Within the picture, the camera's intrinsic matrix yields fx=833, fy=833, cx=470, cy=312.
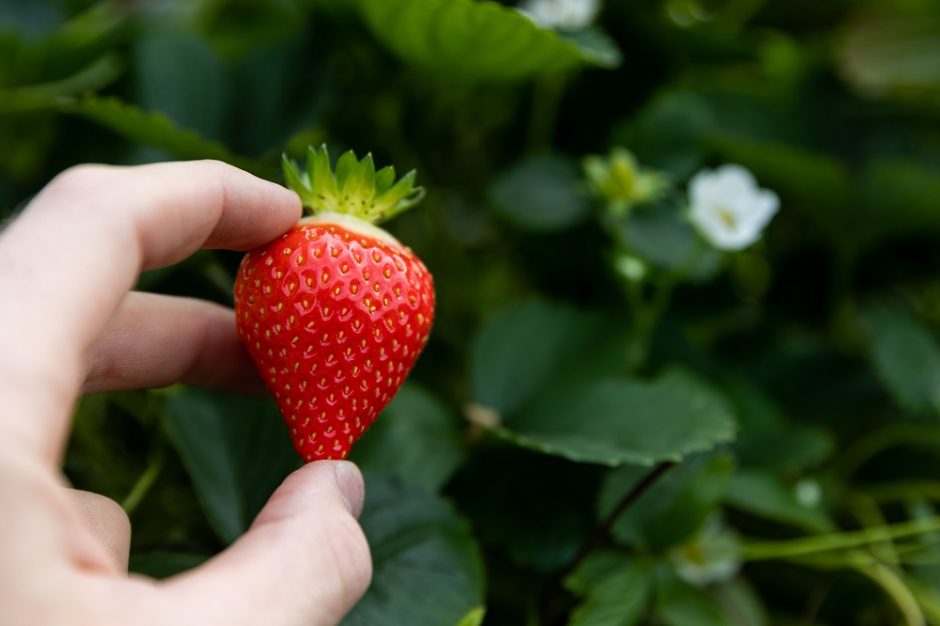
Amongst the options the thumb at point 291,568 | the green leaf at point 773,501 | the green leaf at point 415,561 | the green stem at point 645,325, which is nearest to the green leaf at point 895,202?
the green stem at point 645,325

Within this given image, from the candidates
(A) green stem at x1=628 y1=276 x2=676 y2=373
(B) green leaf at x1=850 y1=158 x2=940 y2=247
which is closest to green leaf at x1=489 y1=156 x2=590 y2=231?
(A) green stem at x1=628 y1=276 x2=676 y2=373

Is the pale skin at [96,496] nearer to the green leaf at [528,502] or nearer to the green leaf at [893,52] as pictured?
the green leaf at [528,502]

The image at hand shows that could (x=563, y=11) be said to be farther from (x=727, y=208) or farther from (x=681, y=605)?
(x=681, y=605)

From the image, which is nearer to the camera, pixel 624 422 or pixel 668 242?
pixel 624 422

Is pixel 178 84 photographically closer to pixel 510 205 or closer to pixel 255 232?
pixel 510 205

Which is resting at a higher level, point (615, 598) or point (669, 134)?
point (669, 134)

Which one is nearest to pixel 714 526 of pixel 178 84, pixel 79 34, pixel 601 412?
pixel 601 412

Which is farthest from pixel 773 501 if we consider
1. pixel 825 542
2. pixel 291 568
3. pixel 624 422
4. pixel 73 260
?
pixel 73 260

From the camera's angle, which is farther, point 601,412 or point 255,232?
point 601,412

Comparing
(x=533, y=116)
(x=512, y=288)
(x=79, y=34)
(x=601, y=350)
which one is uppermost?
(x=79, y=34)
